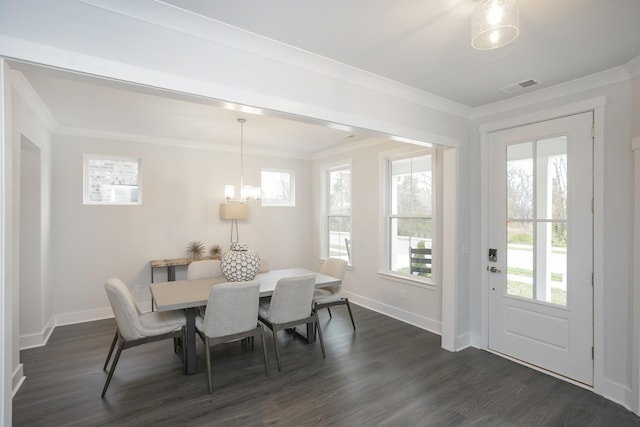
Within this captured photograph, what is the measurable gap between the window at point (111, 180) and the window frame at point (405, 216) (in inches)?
145

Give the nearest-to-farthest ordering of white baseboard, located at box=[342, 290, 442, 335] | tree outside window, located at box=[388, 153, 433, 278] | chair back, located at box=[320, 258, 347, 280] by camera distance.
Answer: white baseboard, located at box=[342, 290, 442, 335]
chair back, located at box=[320, 258, 347, 280]
tree outside window, located at box=[388, 153, 433, 278]

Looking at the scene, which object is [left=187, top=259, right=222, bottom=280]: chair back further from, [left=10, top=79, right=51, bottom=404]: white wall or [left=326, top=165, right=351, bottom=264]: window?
[left=326, top=165, right=351, bottom=264]: window

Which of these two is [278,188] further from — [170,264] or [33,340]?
[33,340]

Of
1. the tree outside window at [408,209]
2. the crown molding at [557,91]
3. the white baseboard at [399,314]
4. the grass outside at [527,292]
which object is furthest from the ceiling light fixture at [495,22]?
the white baseboard at [399,314]

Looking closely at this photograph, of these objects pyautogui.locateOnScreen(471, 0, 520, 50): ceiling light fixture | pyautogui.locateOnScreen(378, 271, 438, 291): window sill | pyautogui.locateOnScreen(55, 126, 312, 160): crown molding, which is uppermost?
pyautogui.locateOnScreen(55, 126, 312, 160): crown molding

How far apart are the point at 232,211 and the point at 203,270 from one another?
143 centimetres

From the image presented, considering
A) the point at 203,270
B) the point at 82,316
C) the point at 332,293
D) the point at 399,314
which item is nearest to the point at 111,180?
the point at 82,316

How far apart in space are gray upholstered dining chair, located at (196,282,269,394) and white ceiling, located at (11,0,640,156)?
4.94 ft

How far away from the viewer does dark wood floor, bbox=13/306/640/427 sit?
229 cm

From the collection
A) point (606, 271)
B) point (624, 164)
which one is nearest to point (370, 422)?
point (606, 271)

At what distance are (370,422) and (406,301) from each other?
2.25 m

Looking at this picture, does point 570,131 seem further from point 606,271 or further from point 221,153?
point 221,153

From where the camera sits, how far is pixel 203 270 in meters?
3.87

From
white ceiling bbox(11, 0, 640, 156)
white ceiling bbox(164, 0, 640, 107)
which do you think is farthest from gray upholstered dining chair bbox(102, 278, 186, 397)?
white ceiling bbox(164, 0, 640, 107)
